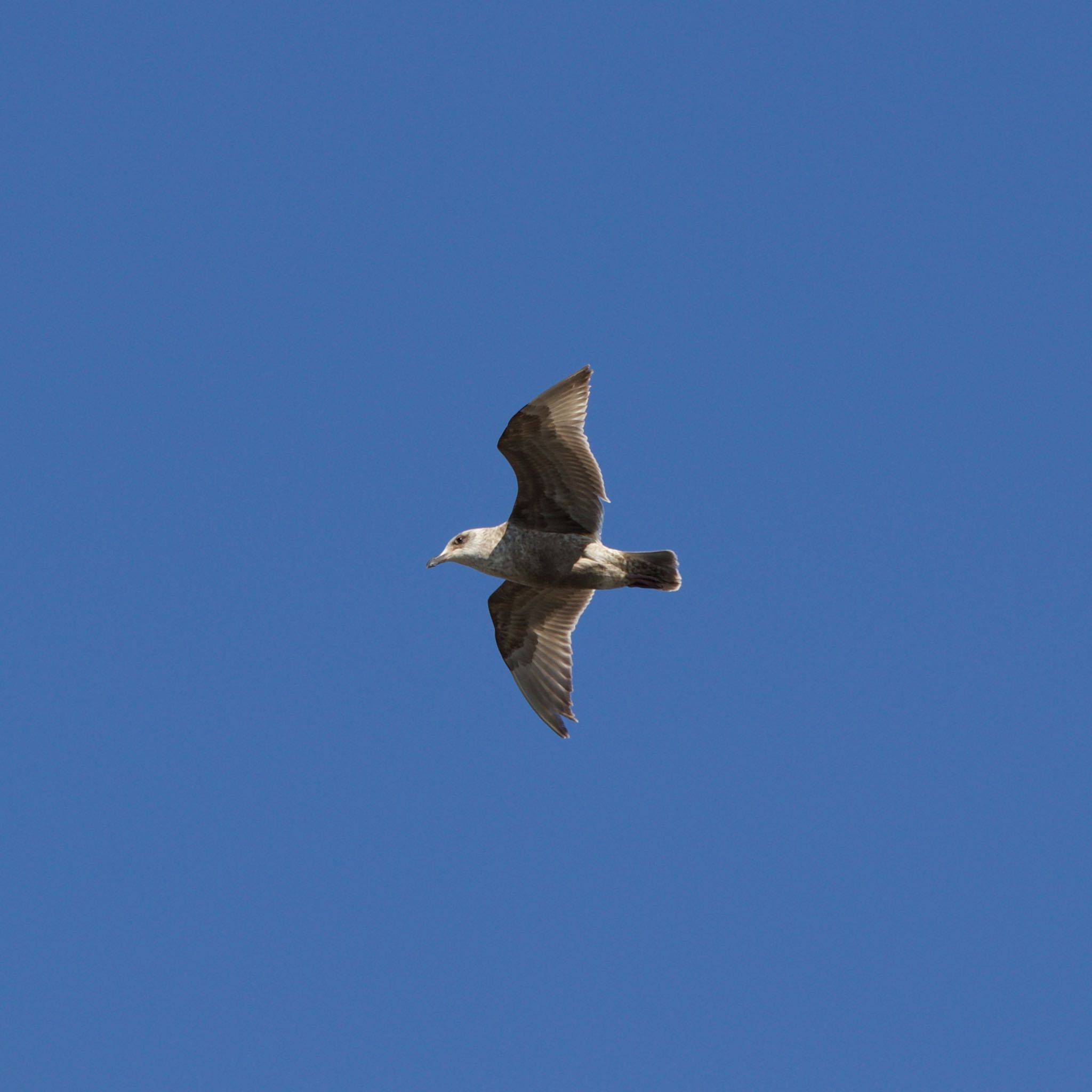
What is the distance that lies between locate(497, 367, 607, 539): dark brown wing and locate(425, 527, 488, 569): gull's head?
467 millimetres

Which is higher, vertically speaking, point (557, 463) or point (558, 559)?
point (557, 463)

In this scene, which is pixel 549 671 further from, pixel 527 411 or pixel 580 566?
pixel 527 411

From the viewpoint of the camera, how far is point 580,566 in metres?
15.4

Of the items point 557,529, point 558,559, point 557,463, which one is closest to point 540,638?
point 558,559

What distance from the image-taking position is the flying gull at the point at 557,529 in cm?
1494

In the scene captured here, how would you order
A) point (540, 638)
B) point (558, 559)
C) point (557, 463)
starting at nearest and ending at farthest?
point (557, 463) → point (558, 559) → point (540, 638)

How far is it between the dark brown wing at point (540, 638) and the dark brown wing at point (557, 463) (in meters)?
1.20

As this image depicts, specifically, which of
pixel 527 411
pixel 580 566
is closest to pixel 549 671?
pixel 580 566

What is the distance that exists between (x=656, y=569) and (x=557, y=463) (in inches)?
56.0

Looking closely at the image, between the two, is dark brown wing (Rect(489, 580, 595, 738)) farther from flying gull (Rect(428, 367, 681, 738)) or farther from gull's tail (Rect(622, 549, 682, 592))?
gull's tail (Rect(622, 549, 682, 592))

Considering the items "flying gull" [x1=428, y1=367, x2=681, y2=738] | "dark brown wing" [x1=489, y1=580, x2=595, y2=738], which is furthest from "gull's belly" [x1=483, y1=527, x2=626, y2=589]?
"dark brown wing" [x1=489, y1=580, x2=595, y2=738]

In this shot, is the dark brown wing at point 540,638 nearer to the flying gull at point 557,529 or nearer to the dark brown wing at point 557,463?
the flying gull at point 557,529

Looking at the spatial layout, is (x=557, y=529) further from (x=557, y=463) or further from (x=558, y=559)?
(x=557, y=463)

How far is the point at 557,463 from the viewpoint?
15062 mm
